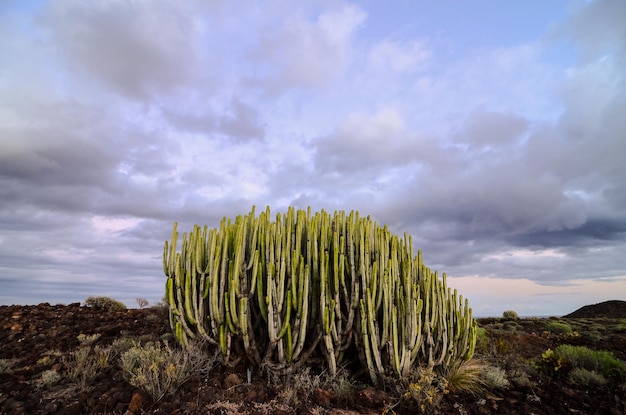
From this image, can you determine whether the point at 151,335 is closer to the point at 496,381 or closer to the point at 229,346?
the point at 229,346

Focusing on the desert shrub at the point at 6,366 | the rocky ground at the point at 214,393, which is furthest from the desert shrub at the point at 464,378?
the desert shrub at the point at 6,366

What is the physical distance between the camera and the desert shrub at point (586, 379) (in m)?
7.88

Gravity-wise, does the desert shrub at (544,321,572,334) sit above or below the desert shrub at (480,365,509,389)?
above

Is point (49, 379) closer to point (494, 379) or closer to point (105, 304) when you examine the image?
point (494, 379)

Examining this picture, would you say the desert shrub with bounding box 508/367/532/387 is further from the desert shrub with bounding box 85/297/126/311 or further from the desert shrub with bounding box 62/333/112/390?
the desert shrub with bounding box 85/297/126/311

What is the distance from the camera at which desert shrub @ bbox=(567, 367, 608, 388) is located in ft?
25.9

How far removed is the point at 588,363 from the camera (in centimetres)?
930

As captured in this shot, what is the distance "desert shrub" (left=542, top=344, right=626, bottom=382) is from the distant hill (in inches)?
824

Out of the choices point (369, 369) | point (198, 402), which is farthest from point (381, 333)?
point (198, 402)

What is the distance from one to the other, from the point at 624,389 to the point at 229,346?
6972 millimetres

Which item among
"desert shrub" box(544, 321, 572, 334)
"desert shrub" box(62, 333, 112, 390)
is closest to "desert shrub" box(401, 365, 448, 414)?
"desert shrub" box(62, 333, 112, 390)

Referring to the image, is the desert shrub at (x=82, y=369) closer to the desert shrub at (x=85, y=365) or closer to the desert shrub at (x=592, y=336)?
the desert shrub at (x=85, y=365)

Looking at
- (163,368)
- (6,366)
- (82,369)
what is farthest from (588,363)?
(6,366)

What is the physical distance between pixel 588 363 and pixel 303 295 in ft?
23.3
